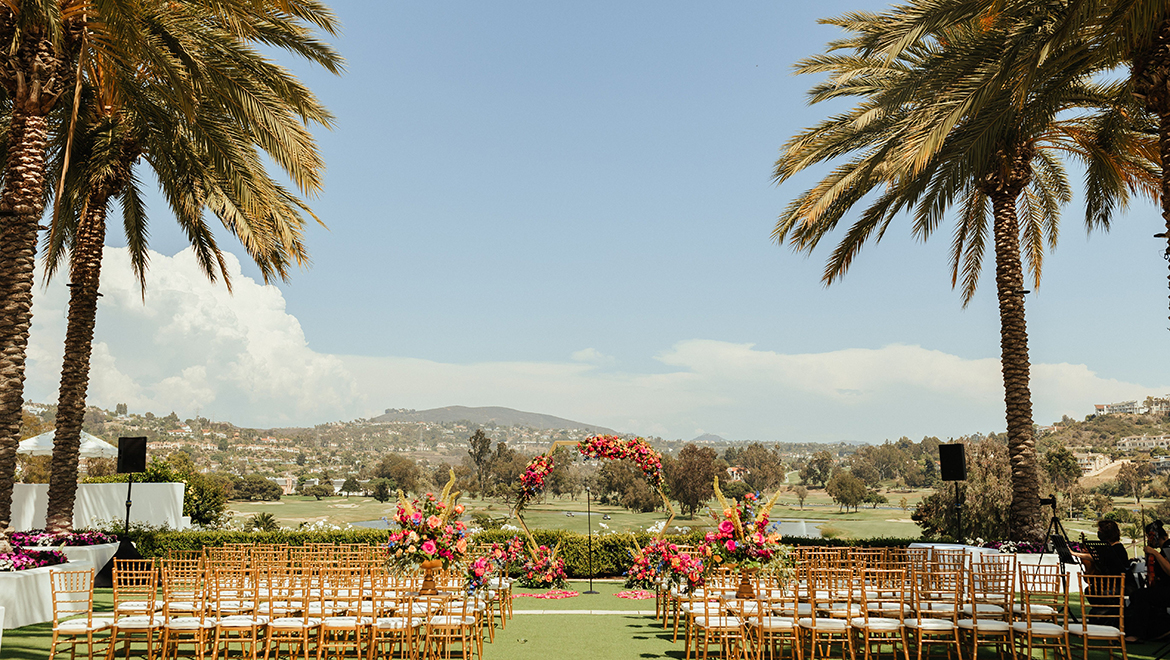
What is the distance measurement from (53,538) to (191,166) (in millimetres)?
5895

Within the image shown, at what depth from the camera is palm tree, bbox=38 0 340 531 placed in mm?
9719

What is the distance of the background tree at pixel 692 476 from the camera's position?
34.7 metres

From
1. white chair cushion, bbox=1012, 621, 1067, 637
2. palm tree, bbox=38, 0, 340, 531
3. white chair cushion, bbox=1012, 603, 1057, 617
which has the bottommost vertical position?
white chair cushion, bbox=1012, 603, 1057, 617

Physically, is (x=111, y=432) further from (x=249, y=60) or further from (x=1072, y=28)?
(x=1072, y=28)

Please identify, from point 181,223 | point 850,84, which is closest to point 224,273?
point 181,223

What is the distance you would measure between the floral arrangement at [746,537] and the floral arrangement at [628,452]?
14.0ft

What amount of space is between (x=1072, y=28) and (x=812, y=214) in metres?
4.39

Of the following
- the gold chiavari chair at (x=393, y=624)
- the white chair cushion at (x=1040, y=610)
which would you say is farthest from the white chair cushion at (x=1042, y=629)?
the gold chiavari chair at (x=393, y=624)

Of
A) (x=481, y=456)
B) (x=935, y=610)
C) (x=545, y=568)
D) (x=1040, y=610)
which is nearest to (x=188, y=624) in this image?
(x=935, y=610)

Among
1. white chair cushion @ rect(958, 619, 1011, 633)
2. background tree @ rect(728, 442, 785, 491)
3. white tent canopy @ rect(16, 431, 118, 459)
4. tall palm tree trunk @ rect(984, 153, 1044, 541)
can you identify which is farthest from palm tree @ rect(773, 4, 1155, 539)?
background tree @ rect(728, 442, 785, 491)

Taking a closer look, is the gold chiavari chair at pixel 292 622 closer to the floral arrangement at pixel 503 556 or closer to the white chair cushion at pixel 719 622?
the floral arrangement at pixel 503 556

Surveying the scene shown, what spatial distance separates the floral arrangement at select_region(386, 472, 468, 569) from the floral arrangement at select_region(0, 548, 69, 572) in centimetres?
480

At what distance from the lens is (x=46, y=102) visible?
29.9ft

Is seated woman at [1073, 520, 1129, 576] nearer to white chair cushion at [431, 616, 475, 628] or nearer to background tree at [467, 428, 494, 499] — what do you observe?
white chair cushion at [431, 616, 475, 628]
